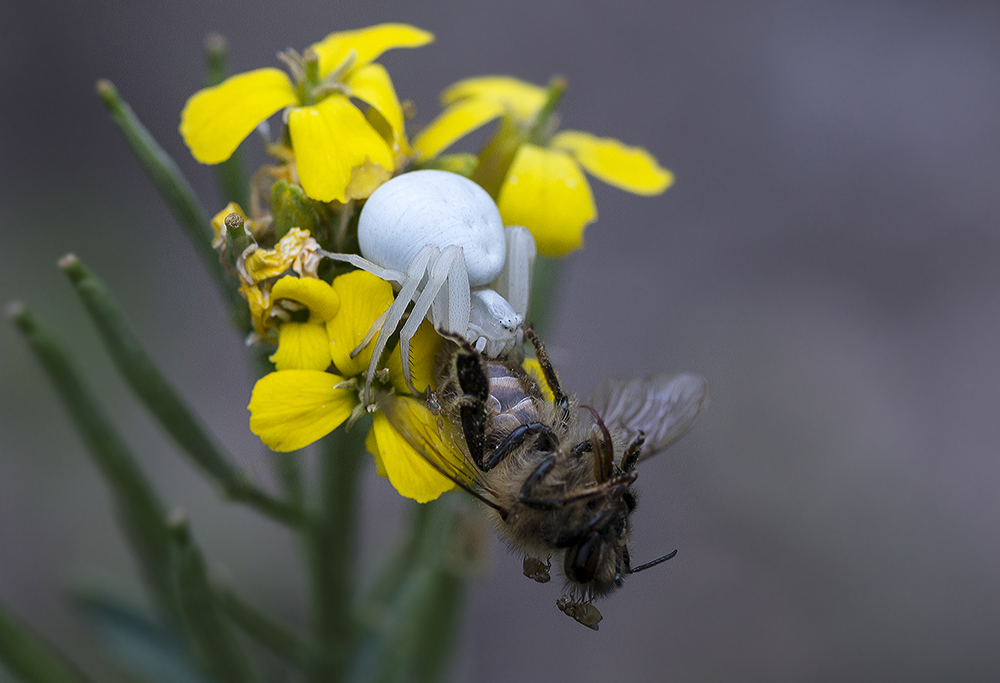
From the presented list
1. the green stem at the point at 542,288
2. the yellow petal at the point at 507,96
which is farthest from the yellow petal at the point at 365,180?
the green stem at the point at 542,288

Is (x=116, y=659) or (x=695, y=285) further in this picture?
(x=695, y=285)

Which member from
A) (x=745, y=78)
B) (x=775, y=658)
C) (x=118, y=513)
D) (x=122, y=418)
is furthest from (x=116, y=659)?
(x=745, y=78)

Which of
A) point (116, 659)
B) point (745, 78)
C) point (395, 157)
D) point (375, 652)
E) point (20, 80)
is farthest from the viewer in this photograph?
point (745, 78)

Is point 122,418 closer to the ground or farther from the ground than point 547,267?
closer to the ground

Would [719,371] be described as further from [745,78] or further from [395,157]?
[395,157]

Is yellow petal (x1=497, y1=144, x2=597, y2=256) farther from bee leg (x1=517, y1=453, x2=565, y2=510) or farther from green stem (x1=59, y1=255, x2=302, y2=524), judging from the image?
green stem (x1=59, y1=255, x2=302, y2=524)

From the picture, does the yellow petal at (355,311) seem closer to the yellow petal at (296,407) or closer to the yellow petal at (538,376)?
the yellow petal at (296,407)

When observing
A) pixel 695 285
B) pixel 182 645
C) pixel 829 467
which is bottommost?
pixel 829 467

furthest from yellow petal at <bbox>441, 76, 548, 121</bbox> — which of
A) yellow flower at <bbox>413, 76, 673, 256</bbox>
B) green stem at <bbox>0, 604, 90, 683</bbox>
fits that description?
green stem at <bbox>0, 604, 90, 683</bbox>
